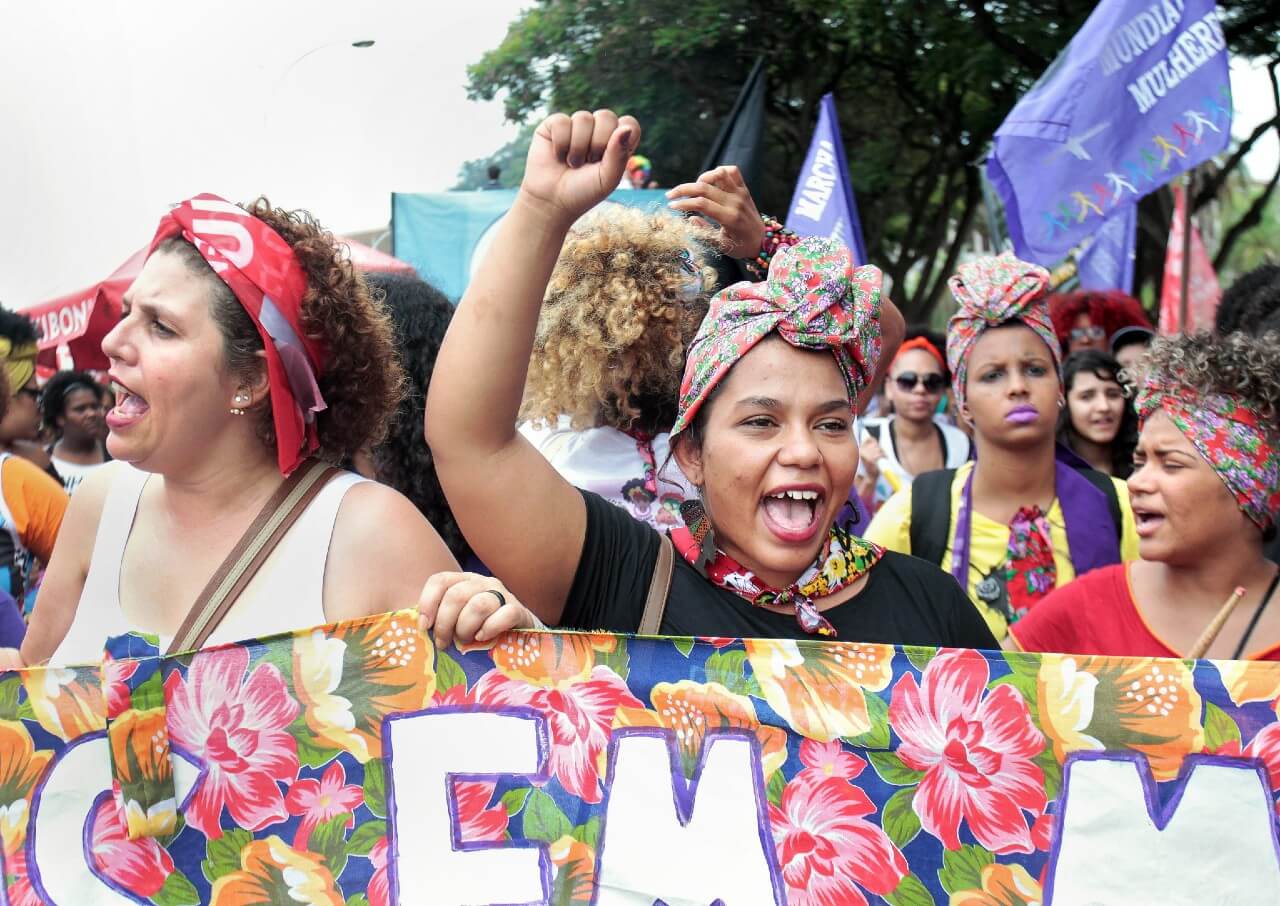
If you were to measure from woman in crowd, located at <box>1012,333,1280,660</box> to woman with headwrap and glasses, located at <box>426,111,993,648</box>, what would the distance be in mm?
694

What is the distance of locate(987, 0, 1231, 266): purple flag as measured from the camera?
4.89 metres

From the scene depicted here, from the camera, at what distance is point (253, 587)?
2209 millimetres

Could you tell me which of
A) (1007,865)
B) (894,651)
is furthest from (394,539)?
(1007,865)

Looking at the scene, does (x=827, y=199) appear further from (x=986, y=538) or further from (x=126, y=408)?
(x=126, y=408)

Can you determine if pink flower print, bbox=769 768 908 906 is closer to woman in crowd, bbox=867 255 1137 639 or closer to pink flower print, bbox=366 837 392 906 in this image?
pink flower print, bbox=366 837 392 906

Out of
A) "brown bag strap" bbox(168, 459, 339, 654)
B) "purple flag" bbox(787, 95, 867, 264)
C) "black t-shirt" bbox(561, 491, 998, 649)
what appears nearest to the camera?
"black t-shirt" bbox(561, 491, 998, 649)

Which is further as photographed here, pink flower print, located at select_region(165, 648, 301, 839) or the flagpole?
the flagpole

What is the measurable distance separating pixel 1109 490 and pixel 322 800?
2407 mm

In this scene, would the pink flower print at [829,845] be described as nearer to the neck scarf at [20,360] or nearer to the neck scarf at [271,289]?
the neck scarf at [271,289]

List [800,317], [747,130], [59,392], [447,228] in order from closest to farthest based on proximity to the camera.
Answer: [800,317]
[59,392]
[747,130]
[447,228]

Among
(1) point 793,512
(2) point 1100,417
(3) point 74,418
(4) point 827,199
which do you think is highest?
(1) point 793,512

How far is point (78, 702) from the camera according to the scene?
6.72 ft

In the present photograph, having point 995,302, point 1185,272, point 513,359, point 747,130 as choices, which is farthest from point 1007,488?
point 747,130

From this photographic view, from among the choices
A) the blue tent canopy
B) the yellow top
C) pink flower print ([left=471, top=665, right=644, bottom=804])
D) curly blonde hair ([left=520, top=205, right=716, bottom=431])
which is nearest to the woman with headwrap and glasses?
pink flower print ([left=471, top=665, right=644, bottom=804])
